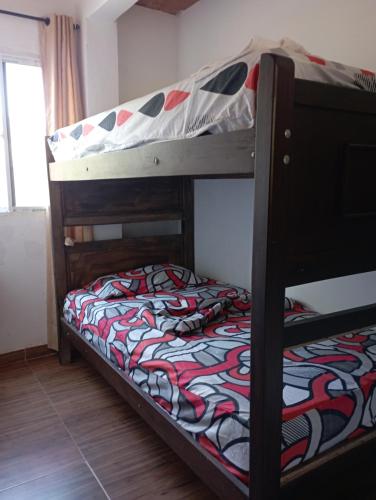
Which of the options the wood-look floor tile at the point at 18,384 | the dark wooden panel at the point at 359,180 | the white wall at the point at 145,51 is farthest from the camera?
the white wall at the point at 145,51

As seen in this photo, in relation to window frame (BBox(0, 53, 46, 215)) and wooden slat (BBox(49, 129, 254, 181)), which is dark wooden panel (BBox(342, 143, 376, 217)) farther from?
window frame (BBox(0, 53, 46, 215))

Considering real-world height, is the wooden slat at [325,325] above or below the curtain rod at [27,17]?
below

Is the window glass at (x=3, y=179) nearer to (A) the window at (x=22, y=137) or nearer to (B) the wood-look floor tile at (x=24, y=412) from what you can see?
(A) the window at (x=22, y=137)

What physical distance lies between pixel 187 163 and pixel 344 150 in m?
0.50

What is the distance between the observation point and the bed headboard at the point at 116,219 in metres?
2.86

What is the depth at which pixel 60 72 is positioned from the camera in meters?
2.72

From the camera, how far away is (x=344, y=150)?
1.02m

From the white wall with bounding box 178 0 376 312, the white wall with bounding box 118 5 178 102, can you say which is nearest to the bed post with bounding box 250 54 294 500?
the white wall with bounding box 178 0 376 312

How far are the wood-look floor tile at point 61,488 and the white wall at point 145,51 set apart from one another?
2.54 m

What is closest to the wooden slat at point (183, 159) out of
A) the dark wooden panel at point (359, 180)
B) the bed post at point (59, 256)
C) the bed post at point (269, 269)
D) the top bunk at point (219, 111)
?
the top bunk at point (219, 111)

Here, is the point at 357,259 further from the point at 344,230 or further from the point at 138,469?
the point at 138,469

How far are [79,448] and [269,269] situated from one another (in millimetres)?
1521

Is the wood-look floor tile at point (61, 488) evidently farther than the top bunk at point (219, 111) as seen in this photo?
Yes

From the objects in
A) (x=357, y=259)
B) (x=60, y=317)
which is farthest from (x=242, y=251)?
(x=357, y=259)
